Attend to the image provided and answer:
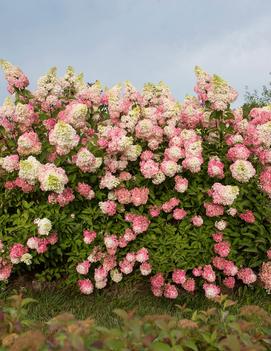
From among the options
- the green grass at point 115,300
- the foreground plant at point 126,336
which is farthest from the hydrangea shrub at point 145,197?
the foreground plant at point 126,336

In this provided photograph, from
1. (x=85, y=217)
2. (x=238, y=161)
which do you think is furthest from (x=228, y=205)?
(x=85, y=217)

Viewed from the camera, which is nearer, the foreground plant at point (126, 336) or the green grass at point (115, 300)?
the foreground plant at point (126, 336)

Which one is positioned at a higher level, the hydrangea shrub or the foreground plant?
the hydrangea shrub

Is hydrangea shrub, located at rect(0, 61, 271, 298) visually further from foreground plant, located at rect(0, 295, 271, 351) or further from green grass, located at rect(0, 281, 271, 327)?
foreground plant, located at rect(0, 295, 271, 351)

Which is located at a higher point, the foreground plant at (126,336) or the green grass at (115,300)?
the foreground plant at (126,336)

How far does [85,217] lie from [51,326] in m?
3.73

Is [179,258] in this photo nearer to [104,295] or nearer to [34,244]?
[104,295]

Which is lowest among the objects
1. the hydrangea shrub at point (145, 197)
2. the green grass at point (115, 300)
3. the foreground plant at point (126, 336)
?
the green grass at point (115, 300)

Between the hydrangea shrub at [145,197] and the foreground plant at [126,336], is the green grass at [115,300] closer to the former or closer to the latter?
the hydrangea shrub at [145,197]

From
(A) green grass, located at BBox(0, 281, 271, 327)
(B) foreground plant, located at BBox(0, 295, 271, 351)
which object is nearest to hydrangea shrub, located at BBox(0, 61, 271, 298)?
(A) green grass, located at BBox(0, 281, 271, 327)

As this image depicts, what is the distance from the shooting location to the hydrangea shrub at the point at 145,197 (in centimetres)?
649

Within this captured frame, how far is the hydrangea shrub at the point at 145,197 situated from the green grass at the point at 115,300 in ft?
0.50

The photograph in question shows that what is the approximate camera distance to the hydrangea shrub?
21.3 ft

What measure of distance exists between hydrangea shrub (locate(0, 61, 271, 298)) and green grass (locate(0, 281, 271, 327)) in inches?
6.0
